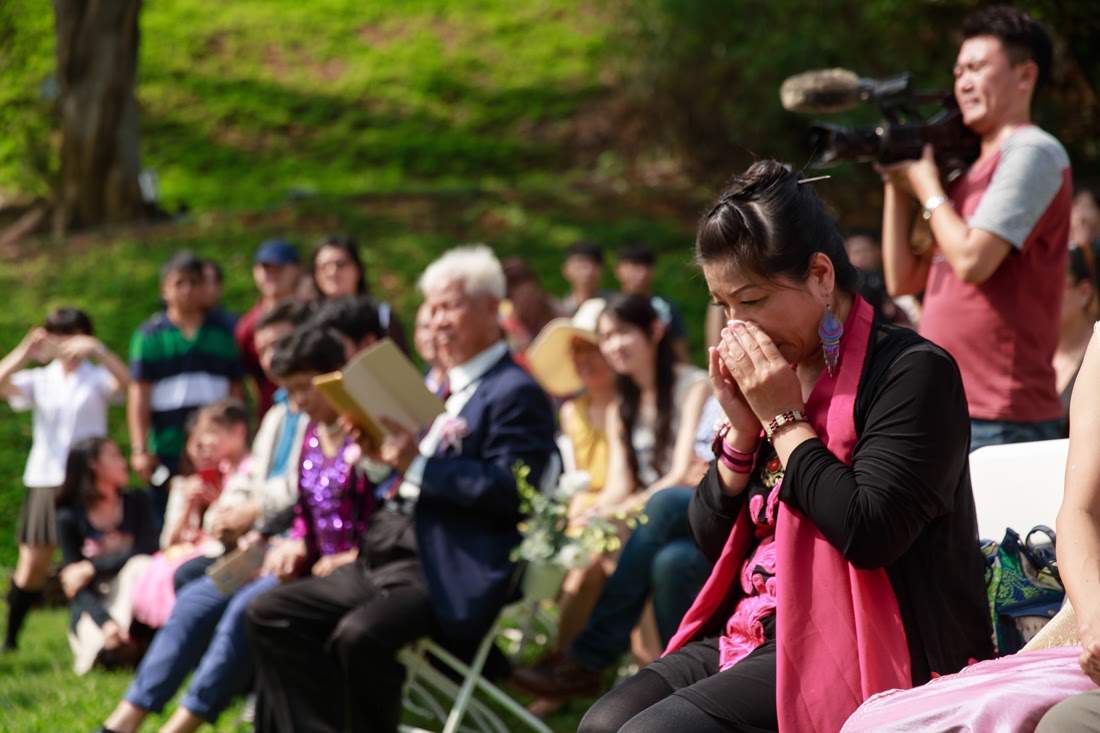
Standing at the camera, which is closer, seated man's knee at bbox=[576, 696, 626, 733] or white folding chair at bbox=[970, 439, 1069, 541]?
seated man's knee at bbox=[576, 696, 626, 733]

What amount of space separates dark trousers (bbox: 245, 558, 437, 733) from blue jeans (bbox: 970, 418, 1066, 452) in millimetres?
1946

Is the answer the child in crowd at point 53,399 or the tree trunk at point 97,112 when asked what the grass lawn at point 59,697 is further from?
the tree trunk at point 97,112

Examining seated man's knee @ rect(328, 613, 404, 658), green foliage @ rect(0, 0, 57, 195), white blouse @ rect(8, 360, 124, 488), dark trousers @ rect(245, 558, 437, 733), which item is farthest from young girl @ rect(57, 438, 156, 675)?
green foliage @ rect(0, 0, 57, 195)

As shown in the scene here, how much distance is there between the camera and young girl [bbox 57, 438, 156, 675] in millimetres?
6637

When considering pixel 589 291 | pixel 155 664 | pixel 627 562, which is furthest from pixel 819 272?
pixel 589 291

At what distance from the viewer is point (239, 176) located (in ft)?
55.5

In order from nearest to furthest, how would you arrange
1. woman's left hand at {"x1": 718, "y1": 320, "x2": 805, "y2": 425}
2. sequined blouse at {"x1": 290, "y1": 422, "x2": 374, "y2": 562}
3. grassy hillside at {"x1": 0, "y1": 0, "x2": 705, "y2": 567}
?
woman's left hand at {"x1": 718, "y1": 320, "x2": 805, "y2": 425} < sequined blouse at {"x1": 290, "y1": 422, "x2": 374, "y2": 562} < grassy hillside at {"x1": 0, "y1": 0, "x2": 705, "y2": 567}

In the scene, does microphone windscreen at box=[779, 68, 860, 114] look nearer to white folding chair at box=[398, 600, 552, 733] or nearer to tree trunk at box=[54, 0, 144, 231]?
white folding chair at box=[398, 600, 552, 733]

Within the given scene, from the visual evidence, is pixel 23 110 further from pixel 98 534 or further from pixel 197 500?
pixel 197 500

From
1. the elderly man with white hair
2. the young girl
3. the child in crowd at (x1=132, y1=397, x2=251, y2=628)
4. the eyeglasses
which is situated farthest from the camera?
the eyeglasses

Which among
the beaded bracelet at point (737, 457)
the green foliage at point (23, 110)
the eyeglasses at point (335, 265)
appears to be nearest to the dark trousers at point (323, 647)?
the beaded bracelet at point (737, 457)

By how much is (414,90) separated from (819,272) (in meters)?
16.2

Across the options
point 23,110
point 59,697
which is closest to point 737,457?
point 59,697

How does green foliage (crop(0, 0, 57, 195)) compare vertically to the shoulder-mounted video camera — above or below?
above
